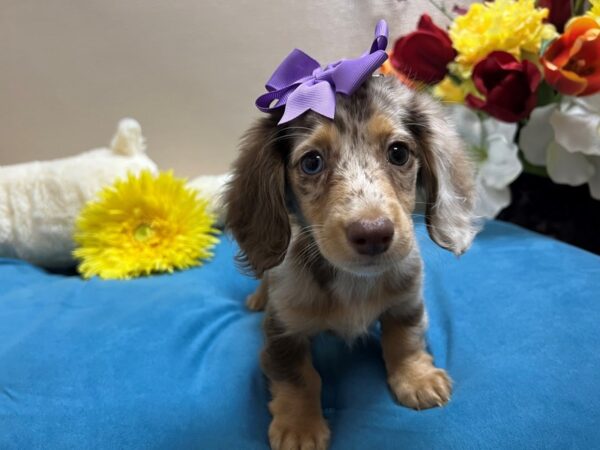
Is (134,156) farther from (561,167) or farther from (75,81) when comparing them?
(561,167)

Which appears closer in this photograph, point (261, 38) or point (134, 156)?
point (134, 156)

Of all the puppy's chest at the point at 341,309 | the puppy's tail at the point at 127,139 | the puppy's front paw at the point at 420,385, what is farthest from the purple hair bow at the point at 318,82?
the puppy's tail at the point at 127,139

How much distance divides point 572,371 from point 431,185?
2.10ft

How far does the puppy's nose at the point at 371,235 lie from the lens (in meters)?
1.11

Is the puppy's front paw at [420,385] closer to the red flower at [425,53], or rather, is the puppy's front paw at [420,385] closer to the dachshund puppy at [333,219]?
the dachshund puppy at [333,219]

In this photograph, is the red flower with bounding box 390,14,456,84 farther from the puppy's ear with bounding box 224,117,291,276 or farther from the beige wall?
the puppy's ear with bounding box 224,117,291,276

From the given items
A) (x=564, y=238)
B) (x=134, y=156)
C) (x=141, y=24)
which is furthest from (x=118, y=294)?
(x=564, y=238)

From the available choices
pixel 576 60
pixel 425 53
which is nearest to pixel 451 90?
pixel 425 53

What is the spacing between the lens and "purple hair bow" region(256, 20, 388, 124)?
1309 millimetres

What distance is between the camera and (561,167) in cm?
212

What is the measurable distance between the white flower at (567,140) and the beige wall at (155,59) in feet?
3.12

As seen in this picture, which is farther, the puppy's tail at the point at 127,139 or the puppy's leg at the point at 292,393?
the puppy's tail at the point at 127,139

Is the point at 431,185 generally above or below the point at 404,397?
above

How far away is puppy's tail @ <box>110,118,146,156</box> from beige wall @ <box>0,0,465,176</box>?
0.38m
